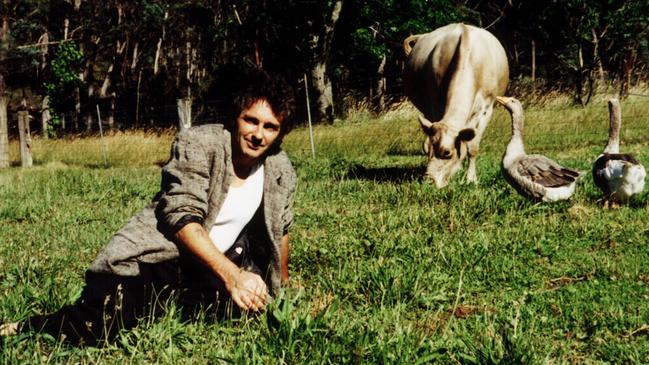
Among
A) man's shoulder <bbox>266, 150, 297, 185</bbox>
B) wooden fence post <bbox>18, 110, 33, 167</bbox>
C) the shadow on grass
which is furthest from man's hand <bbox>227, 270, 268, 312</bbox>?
wooden fence post <bbox>18, 110, 33, 167</bbox>

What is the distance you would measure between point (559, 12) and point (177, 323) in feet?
88.1

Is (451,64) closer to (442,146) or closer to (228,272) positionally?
(442,146)

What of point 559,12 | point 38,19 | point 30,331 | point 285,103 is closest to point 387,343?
point 285,103

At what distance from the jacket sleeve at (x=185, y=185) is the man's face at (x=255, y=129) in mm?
220

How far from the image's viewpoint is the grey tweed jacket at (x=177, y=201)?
3.10 meters

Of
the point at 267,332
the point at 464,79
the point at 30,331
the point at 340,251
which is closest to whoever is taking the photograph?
the point at 267,332

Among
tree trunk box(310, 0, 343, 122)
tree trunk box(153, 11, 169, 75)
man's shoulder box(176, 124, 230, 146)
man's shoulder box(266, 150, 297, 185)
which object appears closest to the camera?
man's shoulder box(176, 124, 230, 146)

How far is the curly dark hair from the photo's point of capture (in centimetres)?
335

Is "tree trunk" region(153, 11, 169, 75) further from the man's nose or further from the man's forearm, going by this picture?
the man's forearm

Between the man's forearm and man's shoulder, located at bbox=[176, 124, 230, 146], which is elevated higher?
man's shoulder, located at bbox=[176, 124, 230, 146]

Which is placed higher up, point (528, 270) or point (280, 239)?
point (280, 239)

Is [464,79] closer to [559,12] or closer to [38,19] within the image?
[559,12]

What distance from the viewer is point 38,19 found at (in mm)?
34062

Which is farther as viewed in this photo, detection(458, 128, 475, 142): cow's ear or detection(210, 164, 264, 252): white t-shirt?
detection(458, 128, 475, 142): cow's ear
